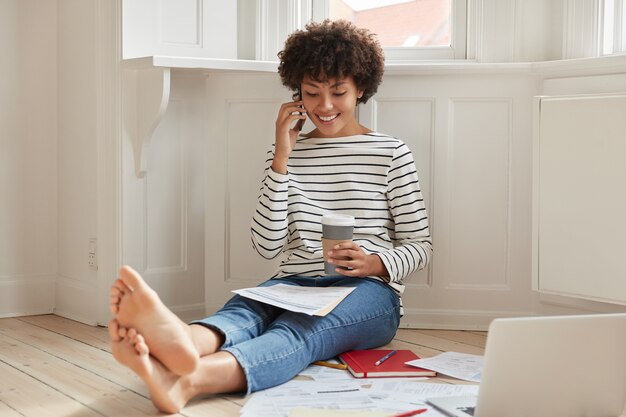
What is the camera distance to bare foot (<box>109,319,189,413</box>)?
1.66 m

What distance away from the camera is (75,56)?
9.34 ft

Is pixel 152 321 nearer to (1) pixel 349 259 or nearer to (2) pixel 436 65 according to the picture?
(1) pixel 349 259

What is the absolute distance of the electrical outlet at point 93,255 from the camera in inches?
109

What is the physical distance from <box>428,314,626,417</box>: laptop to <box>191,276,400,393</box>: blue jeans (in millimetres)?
544

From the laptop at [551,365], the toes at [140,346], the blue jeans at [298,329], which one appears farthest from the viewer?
the blue jeans at [298,329]

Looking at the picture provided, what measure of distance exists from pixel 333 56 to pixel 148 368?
1109 mm

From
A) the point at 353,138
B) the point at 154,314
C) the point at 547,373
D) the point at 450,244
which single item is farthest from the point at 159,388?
the point at 450,244

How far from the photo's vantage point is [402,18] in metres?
2.87

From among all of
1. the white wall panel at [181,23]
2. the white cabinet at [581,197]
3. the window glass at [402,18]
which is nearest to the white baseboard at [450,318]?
the white cabinet at [581,197]

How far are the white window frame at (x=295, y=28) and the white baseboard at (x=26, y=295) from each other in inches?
41.9

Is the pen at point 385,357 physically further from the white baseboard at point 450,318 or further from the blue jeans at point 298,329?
the white baseboard at point 450,318

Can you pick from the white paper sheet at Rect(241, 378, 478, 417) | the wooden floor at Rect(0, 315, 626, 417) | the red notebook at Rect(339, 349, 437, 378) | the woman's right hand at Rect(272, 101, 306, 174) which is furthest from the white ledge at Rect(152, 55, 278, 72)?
the white paper sheet at Rect(241, 378, 478, 417)

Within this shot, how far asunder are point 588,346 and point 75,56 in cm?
196

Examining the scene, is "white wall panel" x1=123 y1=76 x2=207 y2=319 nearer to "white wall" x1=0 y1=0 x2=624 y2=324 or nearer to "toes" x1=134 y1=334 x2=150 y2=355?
"white wall" x1=0 y1=0 x2=624 y2=324
